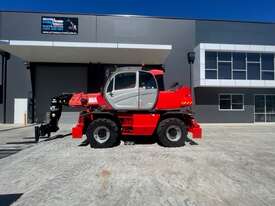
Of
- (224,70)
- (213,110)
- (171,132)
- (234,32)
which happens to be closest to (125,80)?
→ (171,132)

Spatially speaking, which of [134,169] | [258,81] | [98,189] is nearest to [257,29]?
[258,81]

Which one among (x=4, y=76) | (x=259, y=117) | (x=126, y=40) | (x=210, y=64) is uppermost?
(x=126, y=40)

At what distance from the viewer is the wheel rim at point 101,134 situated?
405 inches

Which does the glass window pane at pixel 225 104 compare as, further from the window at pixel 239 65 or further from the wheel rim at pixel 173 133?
the wheel rim at pixel 173 133

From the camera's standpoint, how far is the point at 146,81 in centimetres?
1058

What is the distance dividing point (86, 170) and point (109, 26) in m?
18.9

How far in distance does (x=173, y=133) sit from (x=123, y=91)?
2611 millimetres

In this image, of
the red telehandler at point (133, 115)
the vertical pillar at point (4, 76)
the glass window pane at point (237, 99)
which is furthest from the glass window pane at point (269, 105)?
the vertical pillar at point (4, 76)

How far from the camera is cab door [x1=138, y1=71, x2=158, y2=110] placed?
1051 cm

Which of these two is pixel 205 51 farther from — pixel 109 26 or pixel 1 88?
pixel 1 88

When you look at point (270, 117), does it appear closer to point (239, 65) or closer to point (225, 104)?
point (225, 104)

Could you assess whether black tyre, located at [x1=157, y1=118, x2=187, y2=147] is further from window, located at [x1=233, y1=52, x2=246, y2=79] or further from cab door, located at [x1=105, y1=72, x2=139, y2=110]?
window, located at [x1=233, y1=52, x2=246, y2=79]

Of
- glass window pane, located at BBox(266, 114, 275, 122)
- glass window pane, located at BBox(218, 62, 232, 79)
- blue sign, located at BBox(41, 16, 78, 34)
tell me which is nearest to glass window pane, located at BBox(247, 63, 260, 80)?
glass window pane, located at BBox(218, 62, 232, 79)

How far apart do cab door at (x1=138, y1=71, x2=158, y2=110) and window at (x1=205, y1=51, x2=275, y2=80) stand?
44.6 feet
